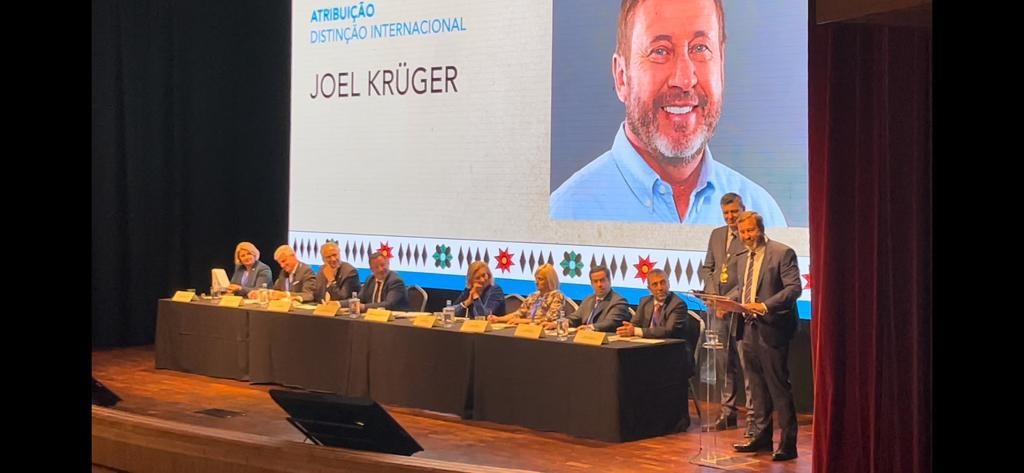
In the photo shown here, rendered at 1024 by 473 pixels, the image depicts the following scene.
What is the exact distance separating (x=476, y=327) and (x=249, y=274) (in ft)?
8.68

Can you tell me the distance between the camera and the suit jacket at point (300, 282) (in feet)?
27.3

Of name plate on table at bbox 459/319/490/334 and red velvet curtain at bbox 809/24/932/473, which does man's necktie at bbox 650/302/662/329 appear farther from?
red velvet curtain at bbox 809/24/932/473

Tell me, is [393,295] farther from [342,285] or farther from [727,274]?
[727,274]

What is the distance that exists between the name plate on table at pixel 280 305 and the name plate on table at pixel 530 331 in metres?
2.01

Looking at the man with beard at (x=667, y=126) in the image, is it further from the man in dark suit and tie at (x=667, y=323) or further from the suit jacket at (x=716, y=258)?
the man in dark suit and tie at (x=667, y=323)

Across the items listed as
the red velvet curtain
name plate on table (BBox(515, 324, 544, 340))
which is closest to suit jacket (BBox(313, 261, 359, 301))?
name plate on table (BBox(515, 324, 544, 340))

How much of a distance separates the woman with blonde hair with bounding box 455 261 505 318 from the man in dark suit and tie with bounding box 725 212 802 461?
179 centimetres

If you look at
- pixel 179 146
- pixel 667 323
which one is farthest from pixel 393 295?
pixel 179 146

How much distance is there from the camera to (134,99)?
997 centimetres

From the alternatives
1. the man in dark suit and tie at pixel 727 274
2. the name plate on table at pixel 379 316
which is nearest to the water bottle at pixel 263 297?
the name plate on table at pixel 379 316

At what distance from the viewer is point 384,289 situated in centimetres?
778

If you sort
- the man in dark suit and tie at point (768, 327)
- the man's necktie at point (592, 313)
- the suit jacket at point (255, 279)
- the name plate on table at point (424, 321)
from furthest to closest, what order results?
the suit jacket at point (255, 279)
the name plate on table at point (424, 321)
the man's necktie at point (592, 313)
the man in dark suit and tie at point (768, 327)

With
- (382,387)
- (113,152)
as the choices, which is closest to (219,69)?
(113,152)
